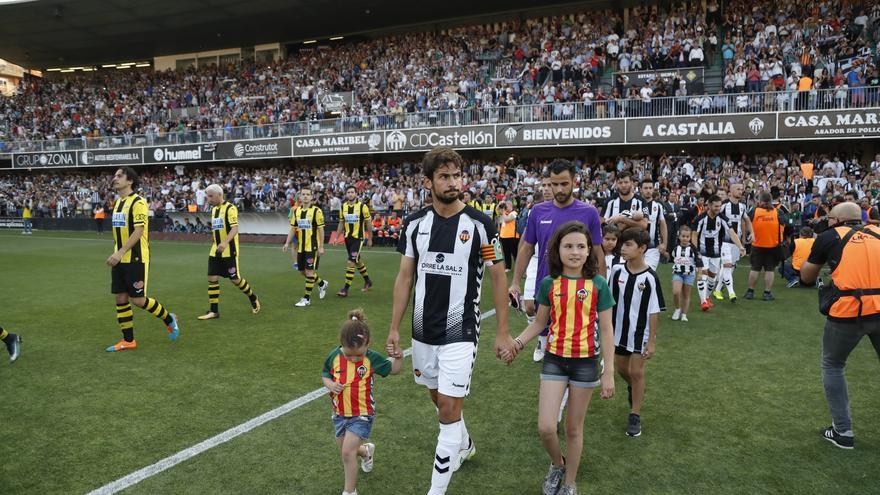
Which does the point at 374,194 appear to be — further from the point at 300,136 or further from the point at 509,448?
the point at 509,448

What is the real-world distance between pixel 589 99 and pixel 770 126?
21.8 feet

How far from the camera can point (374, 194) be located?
2638cm

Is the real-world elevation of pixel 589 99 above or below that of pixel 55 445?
above

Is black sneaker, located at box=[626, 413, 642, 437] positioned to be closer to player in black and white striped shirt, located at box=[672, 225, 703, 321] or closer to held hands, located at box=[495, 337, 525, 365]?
held hands, located at box=[495, 337, 525, 365]

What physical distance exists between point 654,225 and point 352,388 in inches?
204

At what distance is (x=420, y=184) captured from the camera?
2656 centimetres

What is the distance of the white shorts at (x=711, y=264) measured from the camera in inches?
395

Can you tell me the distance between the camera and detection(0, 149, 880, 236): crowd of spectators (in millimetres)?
18547

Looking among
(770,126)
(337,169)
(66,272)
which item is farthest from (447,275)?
(337,169)

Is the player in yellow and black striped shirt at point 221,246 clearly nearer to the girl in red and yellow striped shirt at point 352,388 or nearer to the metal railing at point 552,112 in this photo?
the girl in red and yellow striped shirt at point 352,388

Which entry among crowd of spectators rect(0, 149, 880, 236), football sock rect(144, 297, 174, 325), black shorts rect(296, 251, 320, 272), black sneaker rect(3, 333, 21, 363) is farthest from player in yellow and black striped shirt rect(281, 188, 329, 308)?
black sneaker rect(3, 333, 21, 363)

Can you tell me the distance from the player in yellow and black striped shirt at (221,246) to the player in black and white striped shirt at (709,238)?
24.8 feet

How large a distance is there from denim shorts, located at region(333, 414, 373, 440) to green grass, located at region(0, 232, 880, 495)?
477mm

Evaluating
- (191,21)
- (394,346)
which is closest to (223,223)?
(394,346)
